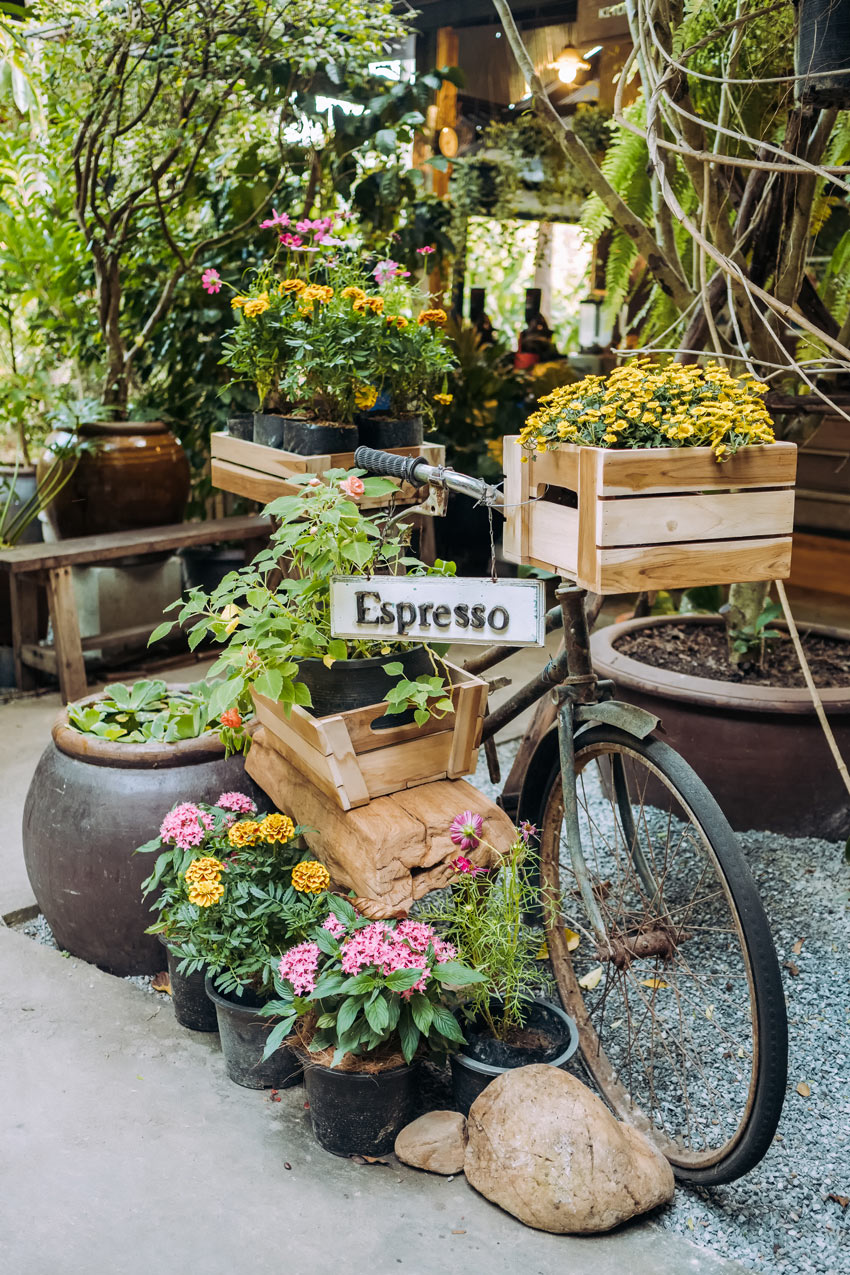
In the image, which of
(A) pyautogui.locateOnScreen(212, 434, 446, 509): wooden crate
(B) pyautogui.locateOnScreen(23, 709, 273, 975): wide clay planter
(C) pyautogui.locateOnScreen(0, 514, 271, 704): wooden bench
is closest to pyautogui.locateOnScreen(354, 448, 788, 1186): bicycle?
(A) pyautogui.locateOnScreen(212, 434, 446, 509): wooden crate

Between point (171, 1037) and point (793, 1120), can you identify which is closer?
point (793, 1120)

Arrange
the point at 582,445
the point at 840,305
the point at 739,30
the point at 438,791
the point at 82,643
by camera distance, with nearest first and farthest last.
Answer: the point at 582,445 < the point at 438,791 < the point at 739,30 < the point at 840,305 < the point at 82,643

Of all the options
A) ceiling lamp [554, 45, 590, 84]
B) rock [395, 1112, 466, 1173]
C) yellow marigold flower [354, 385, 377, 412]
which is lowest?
rock [395, 1112, 466, 1173]

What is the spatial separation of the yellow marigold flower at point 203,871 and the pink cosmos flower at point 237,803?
6.8 inches

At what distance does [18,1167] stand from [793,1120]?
56.3 inches

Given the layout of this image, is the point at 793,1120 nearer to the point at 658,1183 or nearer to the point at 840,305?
the point at 658,1183

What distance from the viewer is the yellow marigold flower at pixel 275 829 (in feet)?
6.98

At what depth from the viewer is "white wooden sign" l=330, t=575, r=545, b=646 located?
186cm

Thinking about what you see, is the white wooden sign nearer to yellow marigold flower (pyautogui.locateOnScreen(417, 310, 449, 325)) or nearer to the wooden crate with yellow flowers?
the wooden crate with yellow flowers

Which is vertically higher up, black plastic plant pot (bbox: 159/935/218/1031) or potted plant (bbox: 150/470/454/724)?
potted plant (bbox: 150/470/454/724)

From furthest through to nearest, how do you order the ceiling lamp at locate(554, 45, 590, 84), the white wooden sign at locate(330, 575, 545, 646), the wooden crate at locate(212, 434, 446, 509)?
the ceiling lamp at locate(554, 45, 590, 84) → the wooden crate at locate(212, 434, 446, 509) → the white wooden sign at locate(330, 575, 545, 646)

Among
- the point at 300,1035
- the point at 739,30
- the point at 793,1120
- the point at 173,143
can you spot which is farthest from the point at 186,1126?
the point at 173,143

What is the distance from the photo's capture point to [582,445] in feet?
6.00

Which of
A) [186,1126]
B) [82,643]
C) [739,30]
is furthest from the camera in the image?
[82,643]
